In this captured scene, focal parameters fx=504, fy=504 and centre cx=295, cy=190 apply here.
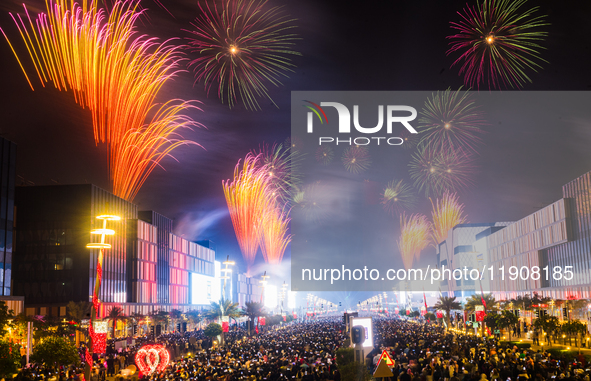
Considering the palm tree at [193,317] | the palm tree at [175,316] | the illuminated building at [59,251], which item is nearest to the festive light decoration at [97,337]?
the illuminated building at [59,251]

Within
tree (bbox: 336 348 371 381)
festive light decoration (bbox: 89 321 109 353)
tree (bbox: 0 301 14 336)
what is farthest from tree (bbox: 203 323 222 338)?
festive light decoration (bbox: 89 321 109 353)

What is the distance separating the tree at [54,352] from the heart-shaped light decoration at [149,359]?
6167mm

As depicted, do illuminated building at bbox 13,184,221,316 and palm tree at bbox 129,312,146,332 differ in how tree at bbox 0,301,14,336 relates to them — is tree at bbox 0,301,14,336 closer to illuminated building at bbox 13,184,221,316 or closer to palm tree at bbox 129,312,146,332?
illuminated building at bbox 13,184,221,316

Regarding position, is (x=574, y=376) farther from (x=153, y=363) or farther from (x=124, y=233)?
(x=124, y=233)

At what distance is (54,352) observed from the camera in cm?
2598

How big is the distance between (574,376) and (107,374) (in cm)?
2595

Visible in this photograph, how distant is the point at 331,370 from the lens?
25.7 m

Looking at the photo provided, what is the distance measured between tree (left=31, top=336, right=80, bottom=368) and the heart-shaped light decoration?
20.2 ft

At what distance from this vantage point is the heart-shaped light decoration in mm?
22484

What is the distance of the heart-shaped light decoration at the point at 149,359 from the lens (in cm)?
2248

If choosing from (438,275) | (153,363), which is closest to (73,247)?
(153,363)

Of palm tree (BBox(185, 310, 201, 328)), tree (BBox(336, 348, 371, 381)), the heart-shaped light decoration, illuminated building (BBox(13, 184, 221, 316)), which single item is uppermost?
illuminated building (BBox(13, 184, 221, 316))

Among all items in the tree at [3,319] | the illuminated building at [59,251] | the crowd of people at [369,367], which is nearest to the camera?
the crowd of people at [369,367]

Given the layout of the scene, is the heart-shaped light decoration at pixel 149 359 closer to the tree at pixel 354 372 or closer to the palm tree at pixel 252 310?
the tree at pixel 354 372
